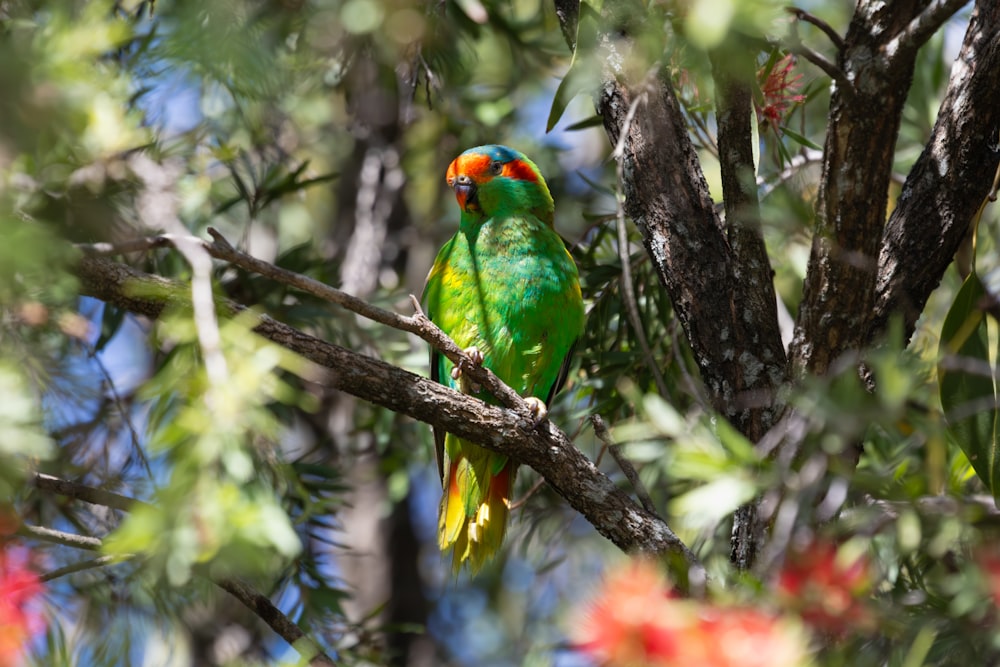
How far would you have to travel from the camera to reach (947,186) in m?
2.04

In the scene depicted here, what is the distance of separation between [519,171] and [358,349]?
85 cm

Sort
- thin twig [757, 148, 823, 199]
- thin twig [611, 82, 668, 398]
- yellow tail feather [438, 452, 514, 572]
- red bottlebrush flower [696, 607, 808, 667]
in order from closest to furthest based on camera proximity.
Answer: red bottlebrush flower [696, 607, 808, 667]
thin twig [611, 82, 668, 398]
thin twig [757, 148, 823, 199]
yellow tail feather [438, 452, 514, 572]

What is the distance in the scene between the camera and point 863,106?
6.23 ft

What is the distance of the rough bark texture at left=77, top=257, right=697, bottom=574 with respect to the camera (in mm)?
2059

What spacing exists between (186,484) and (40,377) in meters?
1.28

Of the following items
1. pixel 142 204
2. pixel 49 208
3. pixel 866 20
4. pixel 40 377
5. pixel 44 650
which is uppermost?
pixel 142 204

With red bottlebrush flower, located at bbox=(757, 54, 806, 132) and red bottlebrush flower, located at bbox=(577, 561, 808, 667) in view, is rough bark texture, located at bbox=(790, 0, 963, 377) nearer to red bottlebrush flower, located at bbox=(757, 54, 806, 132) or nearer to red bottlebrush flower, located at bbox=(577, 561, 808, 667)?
red bottlebrush flower, located at bbox=(757, 54, 806, 132)

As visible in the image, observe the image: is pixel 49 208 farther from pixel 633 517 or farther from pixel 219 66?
pixel 633 517

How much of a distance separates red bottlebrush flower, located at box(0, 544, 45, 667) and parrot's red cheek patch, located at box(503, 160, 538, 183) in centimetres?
230

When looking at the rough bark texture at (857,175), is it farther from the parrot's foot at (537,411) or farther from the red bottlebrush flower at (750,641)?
the red bottlebrush flower at (750,641)

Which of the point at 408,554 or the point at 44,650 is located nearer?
the point at 44,650

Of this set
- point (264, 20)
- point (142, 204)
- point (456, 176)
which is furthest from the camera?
point (456, 176)

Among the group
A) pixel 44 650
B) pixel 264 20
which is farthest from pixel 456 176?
pixel 44 650

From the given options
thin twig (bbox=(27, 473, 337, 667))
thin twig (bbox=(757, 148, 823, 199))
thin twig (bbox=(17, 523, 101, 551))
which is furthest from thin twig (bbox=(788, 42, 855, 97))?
thin twig (bbox=(17, 523, 101, 551))
